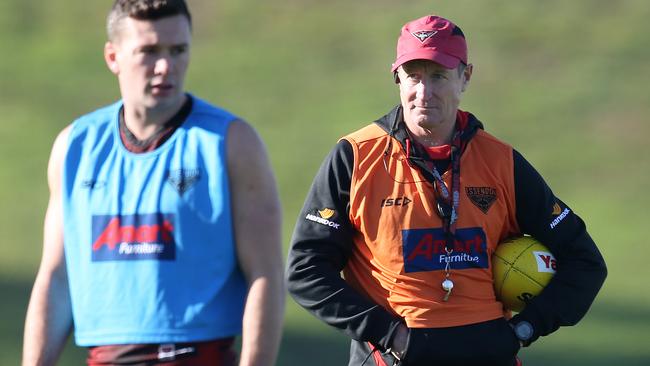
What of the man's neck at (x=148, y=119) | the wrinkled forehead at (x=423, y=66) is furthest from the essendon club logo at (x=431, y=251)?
the man's neck at (x=148, y=119)

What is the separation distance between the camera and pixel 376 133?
205 inches

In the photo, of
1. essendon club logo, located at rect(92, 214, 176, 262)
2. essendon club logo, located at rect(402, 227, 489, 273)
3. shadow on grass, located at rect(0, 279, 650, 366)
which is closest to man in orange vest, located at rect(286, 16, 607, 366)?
essendon club logo, located at rect(402, 227, 489, 273)

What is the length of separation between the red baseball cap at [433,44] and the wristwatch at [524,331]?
1018mm

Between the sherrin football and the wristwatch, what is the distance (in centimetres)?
11

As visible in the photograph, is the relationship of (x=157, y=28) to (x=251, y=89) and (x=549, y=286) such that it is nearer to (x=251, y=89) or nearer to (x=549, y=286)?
(x=549, y=286)

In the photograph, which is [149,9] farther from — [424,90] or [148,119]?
[424,90]

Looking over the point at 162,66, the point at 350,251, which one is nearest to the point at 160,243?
the point at 162,66

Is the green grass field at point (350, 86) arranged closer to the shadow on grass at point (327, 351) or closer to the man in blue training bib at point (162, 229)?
the shadow on grass at point (327, 351)

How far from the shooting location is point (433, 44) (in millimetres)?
5145

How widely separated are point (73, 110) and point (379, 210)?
32.5 ft

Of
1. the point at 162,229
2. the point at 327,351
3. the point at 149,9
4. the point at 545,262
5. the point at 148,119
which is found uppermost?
the point at 149,9

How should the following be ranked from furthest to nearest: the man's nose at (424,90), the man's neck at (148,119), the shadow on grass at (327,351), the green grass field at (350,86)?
the green grass field at (350,86) → the shadow on grass at (327,351) → the man's nose at (424,90) → the man's neck at (148,119)

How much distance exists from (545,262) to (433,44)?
38.1 inches

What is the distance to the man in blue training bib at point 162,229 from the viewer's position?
4.21m
